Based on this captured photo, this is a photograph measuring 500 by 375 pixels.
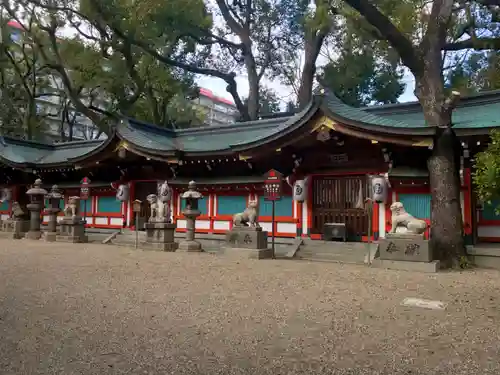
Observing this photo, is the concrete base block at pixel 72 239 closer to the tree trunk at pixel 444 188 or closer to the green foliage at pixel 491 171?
the tree trunk at pixel 444 188

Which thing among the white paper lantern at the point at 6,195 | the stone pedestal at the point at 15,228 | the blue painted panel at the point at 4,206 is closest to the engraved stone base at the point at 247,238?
the stone pedestal at the point at 15,228

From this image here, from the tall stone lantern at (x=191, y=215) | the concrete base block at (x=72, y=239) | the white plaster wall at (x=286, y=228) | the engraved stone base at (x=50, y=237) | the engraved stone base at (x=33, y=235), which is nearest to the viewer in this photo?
the tall stone lantern at (x=191, y=215)

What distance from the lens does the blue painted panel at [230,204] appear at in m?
15.5

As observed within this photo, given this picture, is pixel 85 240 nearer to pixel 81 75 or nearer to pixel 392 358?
pixel 81 75

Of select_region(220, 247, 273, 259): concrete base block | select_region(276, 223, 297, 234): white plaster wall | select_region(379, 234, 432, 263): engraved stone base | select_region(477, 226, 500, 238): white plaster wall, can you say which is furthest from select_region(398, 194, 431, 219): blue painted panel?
select_region(220, 247, 273, 259): concrete base block

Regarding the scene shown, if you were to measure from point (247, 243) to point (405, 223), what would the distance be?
14.3ft

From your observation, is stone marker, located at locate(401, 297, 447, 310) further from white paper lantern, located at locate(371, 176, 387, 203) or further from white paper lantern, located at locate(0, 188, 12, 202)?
white paper lantern, located at locate(0, 188, 12, 202)

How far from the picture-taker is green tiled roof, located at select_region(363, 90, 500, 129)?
11.4 meters

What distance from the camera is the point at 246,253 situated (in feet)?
39.6

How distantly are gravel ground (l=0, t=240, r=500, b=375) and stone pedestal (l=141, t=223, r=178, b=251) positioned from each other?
440 cm

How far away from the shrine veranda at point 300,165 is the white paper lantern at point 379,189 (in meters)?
0.48

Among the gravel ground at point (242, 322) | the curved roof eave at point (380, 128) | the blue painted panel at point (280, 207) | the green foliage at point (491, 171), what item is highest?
the curved roof eave at point (380, 128)

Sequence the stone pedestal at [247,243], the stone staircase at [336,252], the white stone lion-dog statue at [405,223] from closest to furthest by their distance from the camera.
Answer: the white stone lion-dog statue at [405,223] → the stone staircase at [336,252] → the stone pedestal at [247,243]

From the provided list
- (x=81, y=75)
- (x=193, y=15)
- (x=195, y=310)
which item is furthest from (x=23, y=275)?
(x=81, y=75)
